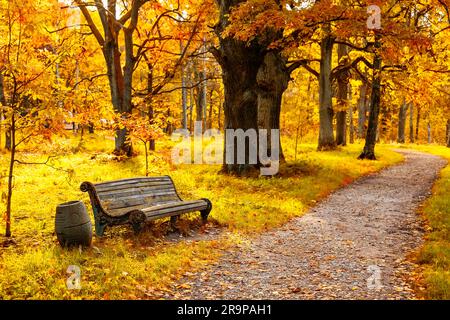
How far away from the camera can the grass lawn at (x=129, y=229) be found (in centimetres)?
531

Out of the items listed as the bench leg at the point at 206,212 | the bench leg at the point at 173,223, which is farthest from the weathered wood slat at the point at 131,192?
the bench leg at the point at 206,212

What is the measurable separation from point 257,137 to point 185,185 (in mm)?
3069

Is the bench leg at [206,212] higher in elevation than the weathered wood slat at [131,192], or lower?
lower

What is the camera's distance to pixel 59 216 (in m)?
6.35

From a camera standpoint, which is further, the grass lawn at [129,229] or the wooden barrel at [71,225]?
the wooden barrel at [71,225]

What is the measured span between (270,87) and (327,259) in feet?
29.0

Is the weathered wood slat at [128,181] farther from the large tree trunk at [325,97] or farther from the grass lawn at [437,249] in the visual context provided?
the large tree trunk at [325,97]

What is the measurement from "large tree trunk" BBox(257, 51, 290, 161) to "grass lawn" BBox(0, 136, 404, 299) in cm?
174

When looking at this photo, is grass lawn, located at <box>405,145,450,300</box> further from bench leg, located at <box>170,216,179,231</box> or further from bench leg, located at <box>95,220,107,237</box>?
bench leg, located at <box>95,220,107,237</box>

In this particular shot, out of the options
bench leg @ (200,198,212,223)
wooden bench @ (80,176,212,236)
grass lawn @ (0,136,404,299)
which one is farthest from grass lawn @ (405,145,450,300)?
wooden bench @ (80,176,212,236)

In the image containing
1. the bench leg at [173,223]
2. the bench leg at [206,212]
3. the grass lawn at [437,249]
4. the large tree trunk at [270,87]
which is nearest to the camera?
the grass lawn at [437,249]

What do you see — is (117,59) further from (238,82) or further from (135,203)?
(135,203)

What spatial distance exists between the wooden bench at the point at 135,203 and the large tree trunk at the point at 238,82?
5.49 meters

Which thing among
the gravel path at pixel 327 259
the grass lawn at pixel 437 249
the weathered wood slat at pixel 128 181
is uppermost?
the weathered wood slat at pixel 128 181
